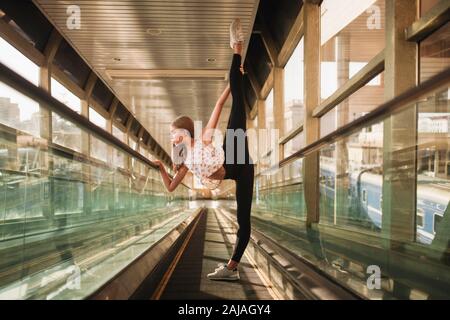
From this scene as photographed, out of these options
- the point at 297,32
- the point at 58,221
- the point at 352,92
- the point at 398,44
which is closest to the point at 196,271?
the point at 58,221

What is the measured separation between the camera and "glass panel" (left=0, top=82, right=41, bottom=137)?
2812 millimetres

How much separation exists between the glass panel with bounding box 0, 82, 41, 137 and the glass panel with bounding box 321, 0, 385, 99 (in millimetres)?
6151

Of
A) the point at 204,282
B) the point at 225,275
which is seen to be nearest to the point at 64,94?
the point at 204,282

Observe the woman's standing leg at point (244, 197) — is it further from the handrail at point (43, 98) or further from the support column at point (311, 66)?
the support column at point (311, 66)

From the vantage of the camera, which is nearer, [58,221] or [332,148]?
[58,221]

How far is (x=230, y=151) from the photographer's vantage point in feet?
12.2

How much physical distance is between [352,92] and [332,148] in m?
2.94

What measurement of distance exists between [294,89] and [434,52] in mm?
6613

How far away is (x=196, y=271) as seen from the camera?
4785mm

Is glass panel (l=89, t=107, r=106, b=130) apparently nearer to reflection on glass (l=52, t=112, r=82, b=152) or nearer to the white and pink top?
reflection on glass (l=52, t=112, r=82, b=152)

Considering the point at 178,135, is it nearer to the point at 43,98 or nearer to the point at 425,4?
the point at 43,98

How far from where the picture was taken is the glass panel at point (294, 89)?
1136 centimetres

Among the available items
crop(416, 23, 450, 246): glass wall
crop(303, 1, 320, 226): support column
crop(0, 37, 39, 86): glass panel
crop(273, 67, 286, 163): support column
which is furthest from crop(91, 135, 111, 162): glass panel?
crop(273, 67, 286, 163): support column
